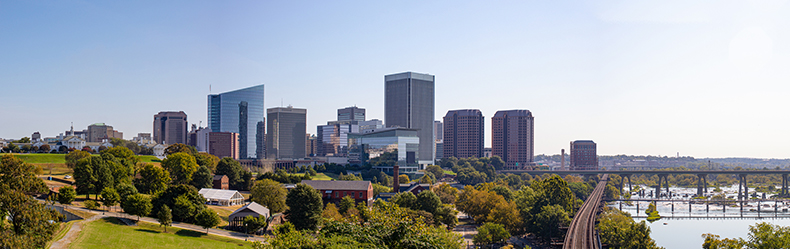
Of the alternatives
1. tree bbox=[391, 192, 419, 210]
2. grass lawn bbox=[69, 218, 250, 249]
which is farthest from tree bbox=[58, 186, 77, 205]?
tree bbox=[391, 192, 419, 210]

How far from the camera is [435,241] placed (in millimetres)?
29516

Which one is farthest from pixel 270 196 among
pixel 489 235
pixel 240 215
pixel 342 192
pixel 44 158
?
pixel 44 158

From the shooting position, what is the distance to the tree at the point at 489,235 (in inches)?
2527

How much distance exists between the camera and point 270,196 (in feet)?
251

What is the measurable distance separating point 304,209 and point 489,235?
2433 cm

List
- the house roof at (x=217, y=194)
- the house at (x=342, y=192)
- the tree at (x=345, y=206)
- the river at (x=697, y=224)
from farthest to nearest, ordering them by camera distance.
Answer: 1. the river at (x=697, y=224)
2. the house at (x=342, y=192)
3. the house roof at (x=217, y=194)
4. the tree at (x=345, y=206)

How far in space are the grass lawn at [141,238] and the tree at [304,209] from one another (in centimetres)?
1016

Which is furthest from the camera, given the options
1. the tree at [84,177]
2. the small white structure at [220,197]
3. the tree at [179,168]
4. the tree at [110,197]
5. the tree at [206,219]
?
the tree at [179,168]

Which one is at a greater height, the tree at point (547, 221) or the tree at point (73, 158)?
the tree at point (73, 158)

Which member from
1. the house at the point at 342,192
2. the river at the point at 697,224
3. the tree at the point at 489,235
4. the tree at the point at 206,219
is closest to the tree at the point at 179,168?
the house at the point at 342,192

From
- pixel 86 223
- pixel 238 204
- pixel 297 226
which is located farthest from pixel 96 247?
pixel 238 204

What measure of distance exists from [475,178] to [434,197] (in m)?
100.0

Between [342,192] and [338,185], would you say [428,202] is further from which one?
[338,185]

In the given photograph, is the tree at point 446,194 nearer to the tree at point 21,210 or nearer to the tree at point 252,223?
Result: the tree at point 252,223
